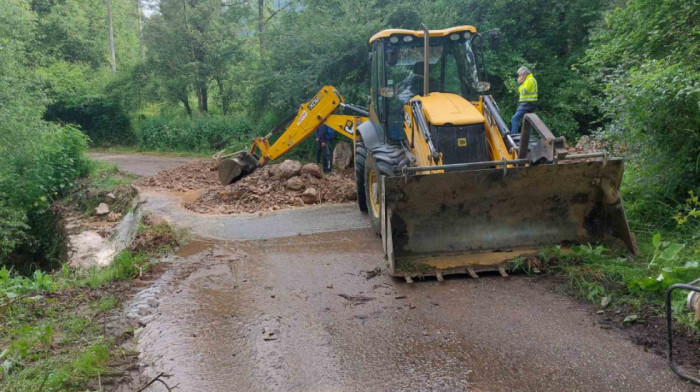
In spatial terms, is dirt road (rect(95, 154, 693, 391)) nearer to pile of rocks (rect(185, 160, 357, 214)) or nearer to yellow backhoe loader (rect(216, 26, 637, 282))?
yellow backhoe loader (rect(216, 26, 637, 282))

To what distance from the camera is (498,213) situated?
554cm

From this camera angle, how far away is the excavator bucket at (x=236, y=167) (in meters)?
11.7

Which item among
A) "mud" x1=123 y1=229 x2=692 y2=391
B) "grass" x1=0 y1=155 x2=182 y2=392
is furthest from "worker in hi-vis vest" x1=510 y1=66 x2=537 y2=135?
"grass" x1=0 y1=155 x2=182 y2=392

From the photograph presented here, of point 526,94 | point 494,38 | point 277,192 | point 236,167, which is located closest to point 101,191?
point 236,167

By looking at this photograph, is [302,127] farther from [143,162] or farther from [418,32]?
[143,162]

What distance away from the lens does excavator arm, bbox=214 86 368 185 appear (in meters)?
10.4

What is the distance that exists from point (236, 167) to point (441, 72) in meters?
5.91

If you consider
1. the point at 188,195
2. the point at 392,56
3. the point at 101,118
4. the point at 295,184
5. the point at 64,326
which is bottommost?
the point at 64,326

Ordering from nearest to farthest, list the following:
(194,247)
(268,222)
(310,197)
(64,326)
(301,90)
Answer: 1. (64,326)
2. (194,247)
3. (268,222)
4. (310,197)
5. (301,90)

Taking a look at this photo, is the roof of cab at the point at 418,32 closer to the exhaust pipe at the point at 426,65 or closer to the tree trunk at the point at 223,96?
the exhaust pipe at the point at 426,65

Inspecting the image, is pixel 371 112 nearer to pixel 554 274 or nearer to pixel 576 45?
pixel 554 274

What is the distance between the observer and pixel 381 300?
4.91 metres

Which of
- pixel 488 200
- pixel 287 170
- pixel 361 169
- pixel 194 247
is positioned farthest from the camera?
pixel 287 170

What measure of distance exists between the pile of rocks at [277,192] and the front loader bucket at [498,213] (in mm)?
4515
